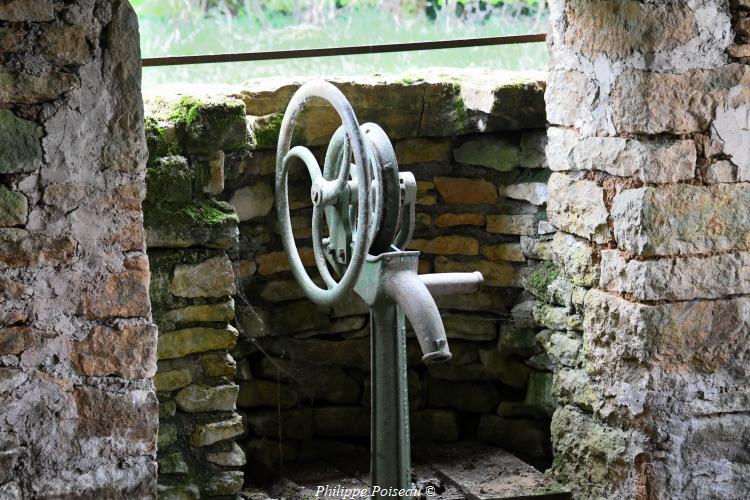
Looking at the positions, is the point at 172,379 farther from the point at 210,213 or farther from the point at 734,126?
the point at 734,126

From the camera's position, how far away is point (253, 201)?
303 cm

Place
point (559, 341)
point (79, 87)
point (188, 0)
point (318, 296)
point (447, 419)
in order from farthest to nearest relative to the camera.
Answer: point (447, 419) < point (188, 0) < point (559, 341) < point (318, 296) < point (79, 87)

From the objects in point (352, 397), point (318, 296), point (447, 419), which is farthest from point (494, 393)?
point (318, 296)

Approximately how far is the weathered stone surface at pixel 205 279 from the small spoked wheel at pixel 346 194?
0.64 feet

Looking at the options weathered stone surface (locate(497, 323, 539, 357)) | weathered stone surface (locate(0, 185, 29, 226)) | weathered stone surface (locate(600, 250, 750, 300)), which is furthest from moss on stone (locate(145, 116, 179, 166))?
weathered stone surface (locate(497, 323, 539, 357))

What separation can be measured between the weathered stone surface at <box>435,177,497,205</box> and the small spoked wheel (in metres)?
0.85

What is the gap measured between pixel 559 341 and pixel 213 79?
57.4 inches

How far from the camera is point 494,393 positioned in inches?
136

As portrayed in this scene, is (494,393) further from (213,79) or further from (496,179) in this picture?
(213,79)

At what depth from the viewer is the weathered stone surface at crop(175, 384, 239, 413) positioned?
2.47 m

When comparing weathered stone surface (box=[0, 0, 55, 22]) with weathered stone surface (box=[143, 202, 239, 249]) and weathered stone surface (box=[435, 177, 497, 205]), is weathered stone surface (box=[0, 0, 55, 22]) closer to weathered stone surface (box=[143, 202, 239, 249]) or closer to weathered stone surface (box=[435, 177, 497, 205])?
weathered stone surface (box=[143, 202, 239, 249])

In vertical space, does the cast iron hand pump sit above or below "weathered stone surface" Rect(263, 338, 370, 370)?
above

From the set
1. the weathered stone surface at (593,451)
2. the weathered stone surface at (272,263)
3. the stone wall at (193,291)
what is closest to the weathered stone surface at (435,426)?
the weathered stone surface at (593,451)

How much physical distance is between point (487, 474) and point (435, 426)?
1.31 feet
